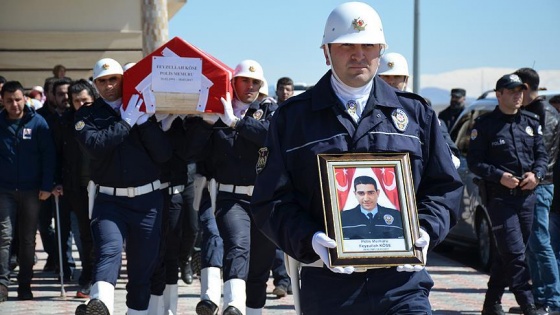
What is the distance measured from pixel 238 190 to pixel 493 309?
2.88m

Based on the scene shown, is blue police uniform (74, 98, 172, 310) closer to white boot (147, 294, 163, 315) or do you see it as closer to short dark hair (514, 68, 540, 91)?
white boot (147, 294, 163, 315)

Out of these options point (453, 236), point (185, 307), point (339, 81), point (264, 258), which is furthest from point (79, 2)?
point (339, 81)

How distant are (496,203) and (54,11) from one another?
14277 millimetres

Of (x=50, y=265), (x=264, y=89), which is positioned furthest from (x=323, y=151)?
(x=50, y=265)

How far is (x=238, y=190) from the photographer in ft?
31.1

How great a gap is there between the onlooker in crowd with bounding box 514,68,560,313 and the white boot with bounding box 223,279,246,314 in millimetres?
3172

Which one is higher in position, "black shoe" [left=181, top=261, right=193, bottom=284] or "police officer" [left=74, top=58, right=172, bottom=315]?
"police officer" [left=74, top=58, right=172, bottom=315]

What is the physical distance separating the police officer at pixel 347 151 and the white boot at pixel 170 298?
485 cm

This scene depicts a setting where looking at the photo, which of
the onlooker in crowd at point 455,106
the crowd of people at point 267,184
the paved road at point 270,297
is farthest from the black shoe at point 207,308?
the onlooker in crowd at point 455,106

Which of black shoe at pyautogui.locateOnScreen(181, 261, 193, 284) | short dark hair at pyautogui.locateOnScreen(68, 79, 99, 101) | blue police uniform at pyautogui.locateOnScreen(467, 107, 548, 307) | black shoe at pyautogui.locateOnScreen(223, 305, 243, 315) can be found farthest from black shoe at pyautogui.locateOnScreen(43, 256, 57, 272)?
blue police uniform at pyautogui.locateOnScreen(467, 107, 548, 307)

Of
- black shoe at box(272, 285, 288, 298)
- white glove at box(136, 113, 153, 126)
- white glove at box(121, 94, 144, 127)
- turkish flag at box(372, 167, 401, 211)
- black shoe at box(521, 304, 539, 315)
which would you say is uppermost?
white glove at box(121, 94, 144, 127)

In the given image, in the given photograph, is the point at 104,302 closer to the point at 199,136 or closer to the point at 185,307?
the point at 199,136

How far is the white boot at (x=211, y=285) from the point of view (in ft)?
31.1

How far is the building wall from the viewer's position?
22406mm
